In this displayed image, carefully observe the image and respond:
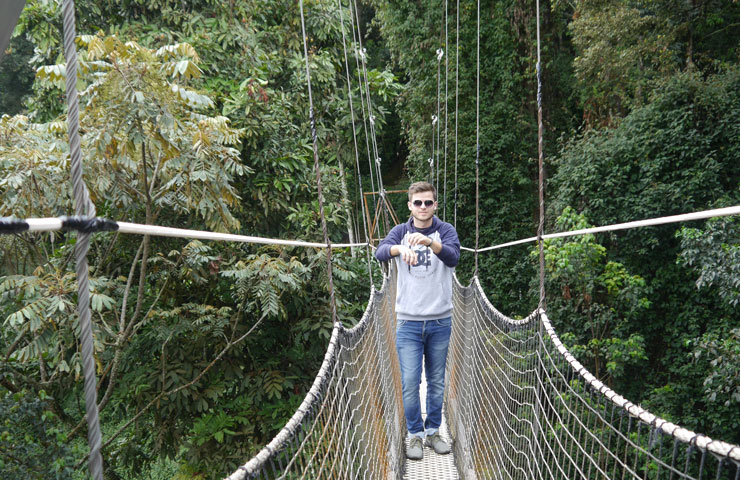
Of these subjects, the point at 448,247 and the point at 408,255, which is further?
the point at 448,247

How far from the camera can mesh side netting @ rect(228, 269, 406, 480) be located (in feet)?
2.95

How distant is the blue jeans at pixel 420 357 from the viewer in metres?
1.62

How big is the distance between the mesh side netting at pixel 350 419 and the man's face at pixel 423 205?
13.2 inches

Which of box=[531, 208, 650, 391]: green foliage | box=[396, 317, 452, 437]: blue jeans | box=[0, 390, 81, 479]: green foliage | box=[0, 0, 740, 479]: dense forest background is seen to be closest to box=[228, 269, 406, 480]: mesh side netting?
box=[396, 317, 452, 437]: blue jeans

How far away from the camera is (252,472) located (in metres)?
0.67

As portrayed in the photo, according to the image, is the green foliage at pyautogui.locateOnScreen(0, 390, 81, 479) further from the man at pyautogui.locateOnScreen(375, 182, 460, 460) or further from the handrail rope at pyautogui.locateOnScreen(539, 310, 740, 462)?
the handrail rope at pyautogui.locateOnScreen(539, 310, 740, 462)

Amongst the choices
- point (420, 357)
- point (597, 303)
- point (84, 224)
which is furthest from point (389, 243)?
point (597, 303)

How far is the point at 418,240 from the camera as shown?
1477 mm

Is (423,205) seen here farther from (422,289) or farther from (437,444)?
(437,444)

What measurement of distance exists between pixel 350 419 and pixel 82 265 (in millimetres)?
1010

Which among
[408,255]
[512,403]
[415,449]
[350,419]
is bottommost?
[415,449]

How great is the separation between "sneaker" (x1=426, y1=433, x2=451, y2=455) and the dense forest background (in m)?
→ 1.01

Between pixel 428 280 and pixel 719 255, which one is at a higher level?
pixel 428 280

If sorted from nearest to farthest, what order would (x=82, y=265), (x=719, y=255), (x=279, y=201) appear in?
(x=82, y=265)
(x=279, y=201)
(x=719, y=255)
